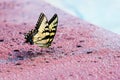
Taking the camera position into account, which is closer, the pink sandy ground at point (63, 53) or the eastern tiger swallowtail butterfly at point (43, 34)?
the pink sandy ground at point (63, 53)

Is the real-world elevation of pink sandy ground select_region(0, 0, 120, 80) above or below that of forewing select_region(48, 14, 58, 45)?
below

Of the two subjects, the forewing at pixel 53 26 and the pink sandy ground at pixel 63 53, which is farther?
the forewing at pixel 53 26

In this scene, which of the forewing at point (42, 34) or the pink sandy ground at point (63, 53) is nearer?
the pink sandy ground at point (63, 53)

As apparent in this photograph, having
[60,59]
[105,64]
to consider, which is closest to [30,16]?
[60,59]

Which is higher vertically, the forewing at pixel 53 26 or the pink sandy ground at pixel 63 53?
the forewing at pixel 53 26

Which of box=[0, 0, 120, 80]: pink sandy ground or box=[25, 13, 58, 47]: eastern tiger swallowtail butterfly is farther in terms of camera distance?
box=[25, 13, 58, 47]: eastern tiger swallowtail butterfly

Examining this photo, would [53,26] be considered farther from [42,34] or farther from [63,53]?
[63,53]
